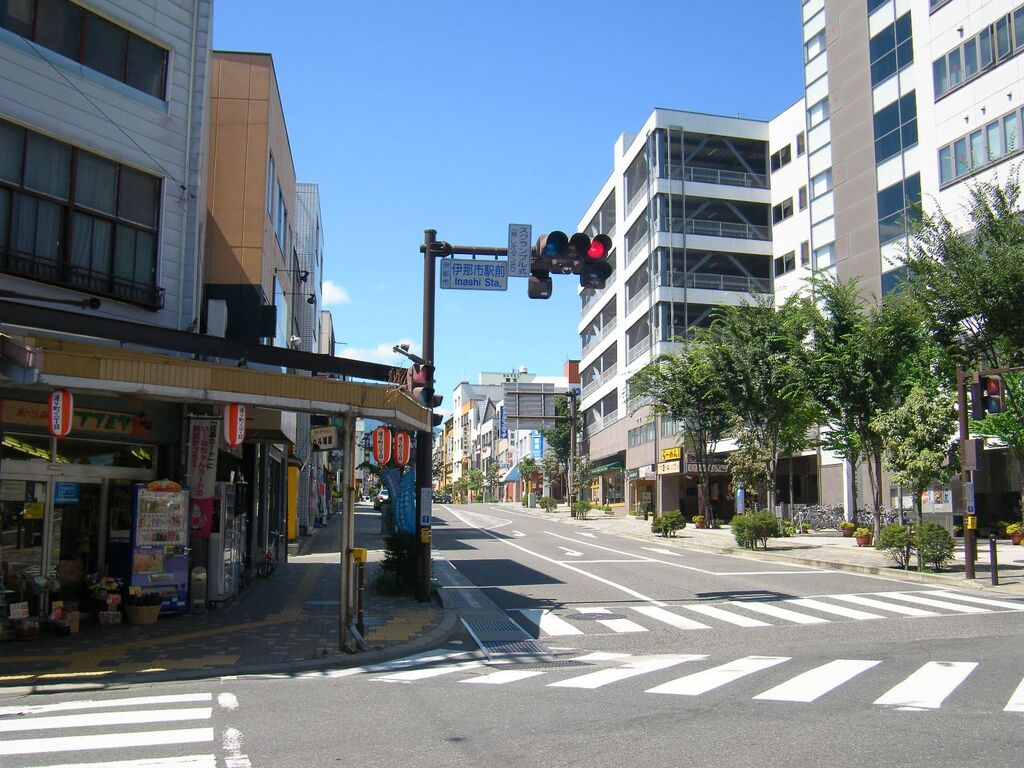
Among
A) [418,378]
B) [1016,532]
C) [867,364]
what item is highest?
[867,364]

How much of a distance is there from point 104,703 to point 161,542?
579 centimetres

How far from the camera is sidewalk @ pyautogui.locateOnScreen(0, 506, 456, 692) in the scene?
10148 millimetres

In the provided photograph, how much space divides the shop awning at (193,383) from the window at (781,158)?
4818 centimetres

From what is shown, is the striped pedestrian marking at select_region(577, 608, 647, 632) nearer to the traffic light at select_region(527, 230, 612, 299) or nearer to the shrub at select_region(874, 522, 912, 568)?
the traffic light at select_region(527, 230, 612, 299)

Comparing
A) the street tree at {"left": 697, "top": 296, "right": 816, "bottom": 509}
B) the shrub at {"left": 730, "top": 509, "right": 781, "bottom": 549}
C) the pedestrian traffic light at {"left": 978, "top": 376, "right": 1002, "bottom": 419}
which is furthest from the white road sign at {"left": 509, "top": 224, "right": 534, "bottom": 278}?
the street tree at {"left": 697, "top": 296, "right": 816, "bottom": 509}

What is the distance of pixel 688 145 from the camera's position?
57.1m

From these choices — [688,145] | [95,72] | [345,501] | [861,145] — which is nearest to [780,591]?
[345,501]

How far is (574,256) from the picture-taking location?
1304 cm

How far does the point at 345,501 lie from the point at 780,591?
10996 mm

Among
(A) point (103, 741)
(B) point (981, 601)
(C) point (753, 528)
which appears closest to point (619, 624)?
(B) point (981, 601)

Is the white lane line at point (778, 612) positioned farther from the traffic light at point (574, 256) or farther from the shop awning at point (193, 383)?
the shop awning at point (193, 383)

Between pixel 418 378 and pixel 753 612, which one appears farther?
pixel 753 612

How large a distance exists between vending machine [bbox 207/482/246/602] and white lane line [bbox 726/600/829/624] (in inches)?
377

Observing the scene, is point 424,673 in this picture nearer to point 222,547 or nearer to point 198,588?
point 198,588
